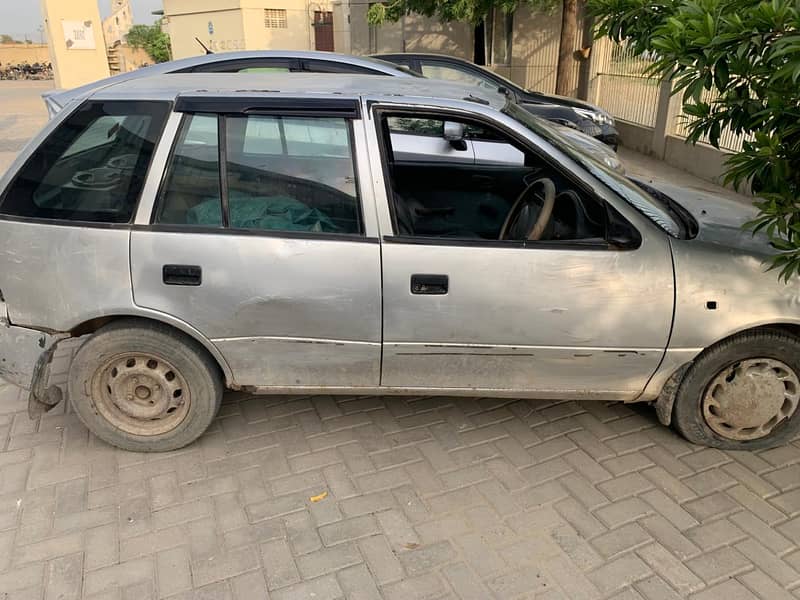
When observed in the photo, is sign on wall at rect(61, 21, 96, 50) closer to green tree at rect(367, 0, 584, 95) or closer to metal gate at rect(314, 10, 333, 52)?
green tree at rect(367, 0, 584, 95)

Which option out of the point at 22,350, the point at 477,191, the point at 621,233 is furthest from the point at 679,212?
the point at 22,350

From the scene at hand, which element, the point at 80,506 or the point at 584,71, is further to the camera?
the point at 584,71

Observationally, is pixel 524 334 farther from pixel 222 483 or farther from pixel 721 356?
pixel 222 483

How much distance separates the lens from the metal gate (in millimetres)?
30375

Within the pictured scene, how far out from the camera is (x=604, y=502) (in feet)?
9.62

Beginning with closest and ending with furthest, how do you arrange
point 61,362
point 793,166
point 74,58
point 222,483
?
point 793,166 < point 222,483 < point 61,362 < point 74,58

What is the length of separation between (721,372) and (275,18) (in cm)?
3114

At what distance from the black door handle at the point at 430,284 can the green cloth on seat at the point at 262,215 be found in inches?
17.6

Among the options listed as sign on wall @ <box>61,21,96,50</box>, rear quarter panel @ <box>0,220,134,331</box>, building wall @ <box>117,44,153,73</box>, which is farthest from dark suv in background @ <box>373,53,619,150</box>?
building wall @ <box>117,44,153,73</box>

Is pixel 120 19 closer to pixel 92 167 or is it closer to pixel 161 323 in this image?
pixel 92 167

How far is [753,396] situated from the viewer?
3107 mm

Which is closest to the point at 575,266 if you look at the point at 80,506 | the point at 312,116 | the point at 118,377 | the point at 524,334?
the point at 524,334

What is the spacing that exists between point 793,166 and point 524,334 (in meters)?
1.27

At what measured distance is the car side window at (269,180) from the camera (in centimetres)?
292
